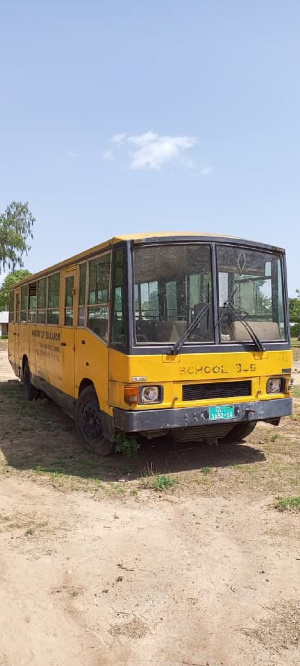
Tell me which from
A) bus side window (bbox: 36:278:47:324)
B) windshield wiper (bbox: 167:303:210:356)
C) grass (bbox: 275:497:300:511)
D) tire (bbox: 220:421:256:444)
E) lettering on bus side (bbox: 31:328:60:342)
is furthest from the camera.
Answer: bus side window (bbox: 36:278:47:324)

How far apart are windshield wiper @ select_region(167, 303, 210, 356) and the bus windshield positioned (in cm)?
1

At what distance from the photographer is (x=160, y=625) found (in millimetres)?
3039

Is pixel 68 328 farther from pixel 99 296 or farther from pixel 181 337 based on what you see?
pixel 181 337

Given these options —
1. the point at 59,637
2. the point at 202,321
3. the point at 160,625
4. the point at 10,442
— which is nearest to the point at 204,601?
the point at 160,625

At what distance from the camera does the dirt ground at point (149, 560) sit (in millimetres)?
2883

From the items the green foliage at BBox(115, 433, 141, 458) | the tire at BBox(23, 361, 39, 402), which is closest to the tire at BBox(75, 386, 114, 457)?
the green foliage at BBox(115, 433, 141, 458)

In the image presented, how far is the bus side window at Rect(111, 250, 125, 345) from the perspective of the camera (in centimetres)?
565

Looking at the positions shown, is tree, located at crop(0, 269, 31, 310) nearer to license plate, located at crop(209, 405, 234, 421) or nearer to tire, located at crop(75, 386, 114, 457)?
tire, located at crop(75, 386, 114, 457)

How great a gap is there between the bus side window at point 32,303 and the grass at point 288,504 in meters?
6.96

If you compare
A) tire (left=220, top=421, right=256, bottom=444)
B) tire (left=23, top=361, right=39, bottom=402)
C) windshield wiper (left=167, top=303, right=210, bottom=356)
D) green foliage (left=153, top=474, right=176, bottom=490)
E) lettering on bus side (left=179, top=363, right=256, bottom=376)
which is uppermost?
windshield wiper (left=167, top=303, right=210, bottom=356)

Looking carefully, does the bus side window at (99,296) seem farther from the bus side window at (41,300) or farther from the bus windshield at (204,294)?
the bus side window at (41,300)

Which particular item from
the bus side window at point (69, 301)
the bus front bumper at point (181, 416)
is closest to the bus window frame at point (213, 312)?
the bus front bumper at point (181, 416)

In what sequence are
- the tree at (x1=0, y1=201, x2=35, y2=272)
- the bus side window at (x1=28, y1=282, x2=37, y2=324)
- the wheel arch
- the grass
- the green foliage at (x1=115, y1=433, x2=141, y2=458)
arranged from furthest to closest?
the tree at (x1=0, y1=201, x2=35, y2=272)
the bus side window at (x1=28, y1=282, x2=37, y2=324)
the wheel arch
the green foliage at (x1=115, y1=433, x2=141, y2=458)
the grass

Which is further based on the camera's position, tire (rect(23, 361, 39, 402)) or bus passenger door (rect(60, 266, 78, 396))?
tire (rect(23, 361, 39, 402))
